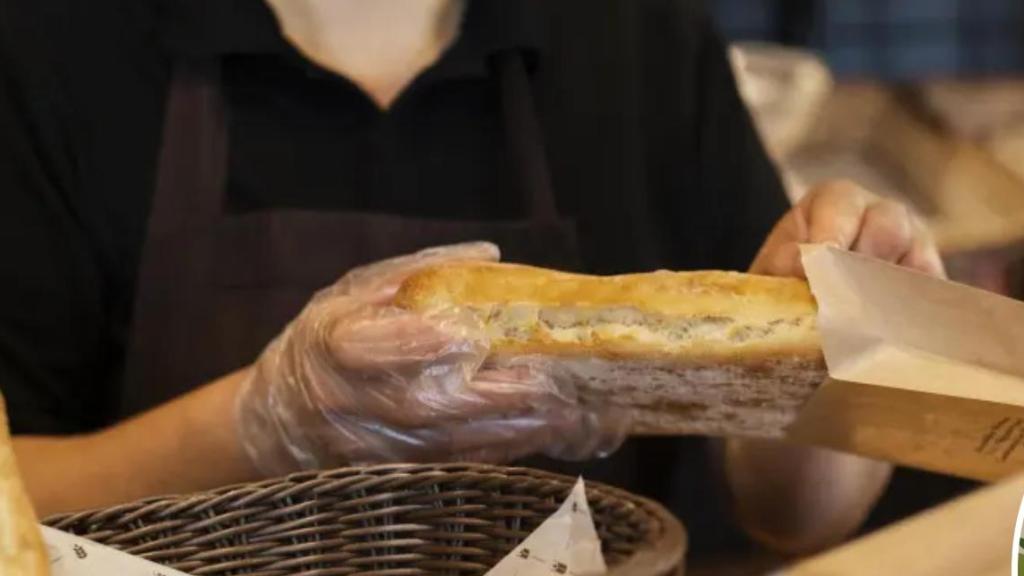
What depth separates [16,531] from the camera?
434mm

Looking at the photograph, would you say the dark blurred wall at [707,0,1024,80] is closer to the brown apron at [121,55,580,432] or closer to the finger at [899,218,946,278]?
the brown apron at [121,55,580,432]

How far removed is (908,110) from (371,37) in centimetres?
114

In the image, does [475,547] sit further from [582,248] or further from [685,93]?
[685,93]

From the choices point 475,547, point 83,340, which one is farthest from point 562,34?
point 475,547

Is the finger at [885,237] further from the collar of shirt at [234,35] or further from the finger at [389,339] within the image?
the collar of shirt at [234,35]

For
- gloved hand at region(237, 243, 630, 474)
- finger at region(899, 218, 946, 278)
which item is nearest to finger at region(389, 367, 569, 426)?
gloved hand at region(237, 243, 630, 474)

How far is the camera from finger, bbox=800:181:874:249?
69 centimetres

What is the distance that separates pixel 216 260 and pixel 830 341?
524mm

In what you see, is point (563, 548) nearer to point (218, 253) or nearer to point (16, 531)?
point (16, 531)

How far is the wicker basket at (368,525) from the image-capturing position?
55 centimetres

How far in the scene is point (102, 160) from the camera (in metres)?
0.94

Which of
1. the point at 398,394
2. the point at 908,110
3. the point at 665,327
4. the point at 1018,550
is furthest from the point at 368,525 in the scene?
the point at 908,110

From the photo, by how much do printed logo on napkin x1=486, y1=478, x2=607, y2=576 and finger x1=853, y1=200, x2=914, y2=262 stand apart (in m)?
0.22

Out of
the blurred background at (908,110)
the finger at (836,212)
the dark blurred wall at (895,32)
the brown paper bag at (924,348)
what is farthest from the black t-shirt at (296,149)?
the dark blurred wall at (895,32)
